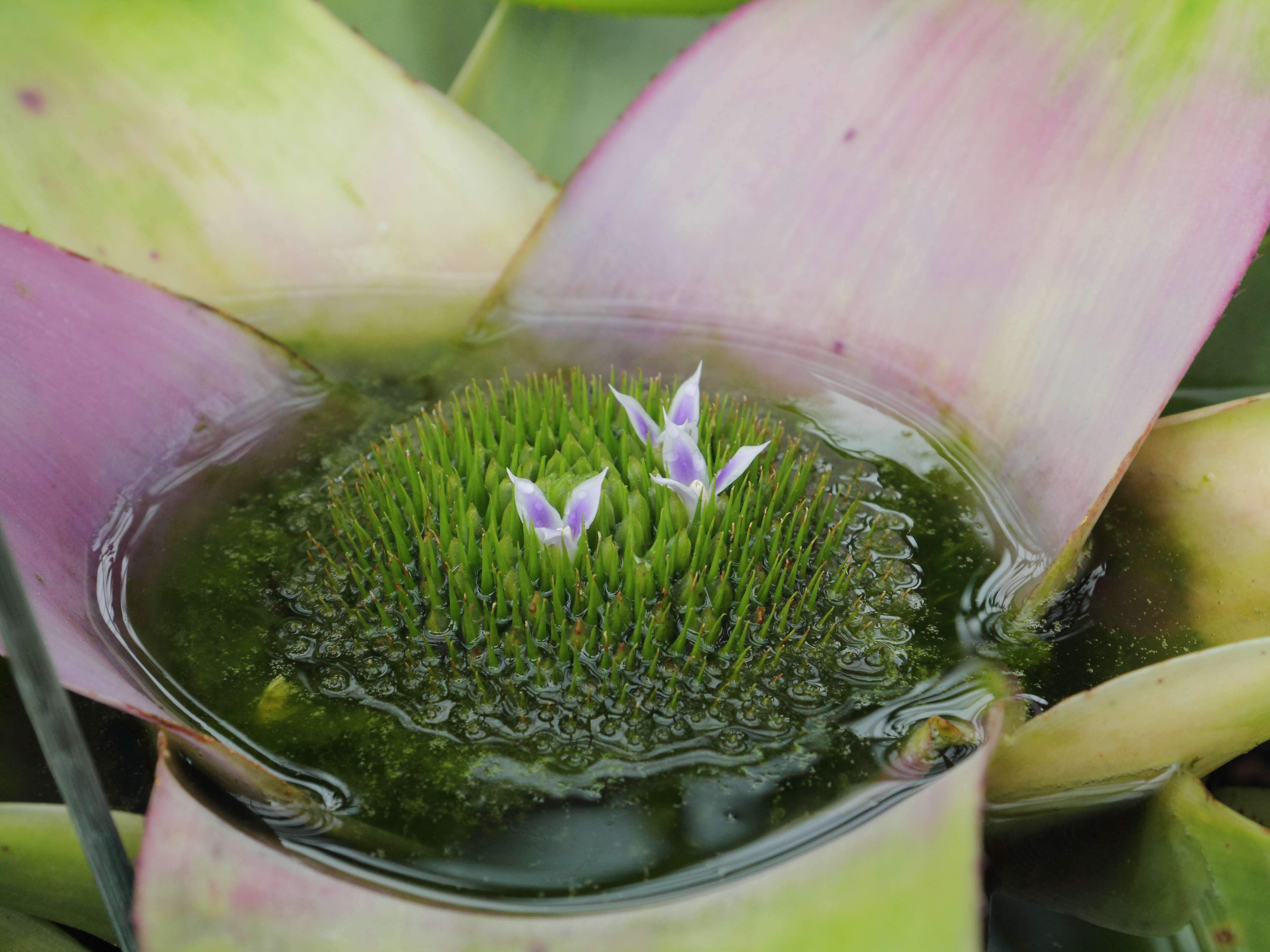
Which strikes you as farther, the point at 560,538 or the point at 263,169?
the point at 263,169

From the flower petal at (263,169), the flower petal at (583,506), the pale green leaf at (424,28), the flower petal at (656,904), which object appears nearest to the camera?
the flower petal at (656,904)

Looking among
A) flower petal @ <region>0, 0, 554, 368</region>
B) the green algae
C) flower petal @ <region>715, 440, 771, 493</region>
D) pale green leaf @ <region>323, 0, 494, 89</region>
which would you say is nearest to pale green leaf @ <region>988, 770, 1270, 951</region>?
the green algae

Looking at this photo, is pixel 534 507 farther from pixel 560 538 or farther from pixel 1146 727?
pixel 1146 727

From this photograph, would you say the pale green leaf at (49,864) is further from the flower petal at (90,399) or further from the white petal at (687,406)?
the white petal at (687,406)

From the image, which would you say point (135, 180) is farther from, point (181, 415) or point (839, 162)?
point (839, 162)

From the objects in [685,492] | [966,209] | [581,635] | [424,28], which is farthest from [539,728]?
[424,28]

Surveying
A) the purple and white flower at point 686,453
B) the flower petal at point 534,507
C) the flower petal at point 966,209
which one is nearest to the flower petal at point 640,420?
the purple and white flower at point 686,453

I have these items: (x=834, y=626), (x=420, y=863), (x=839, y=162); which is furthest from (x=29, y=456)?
(x=839, y=162)
